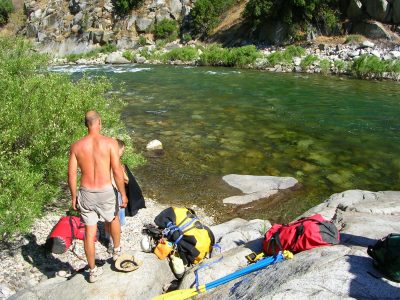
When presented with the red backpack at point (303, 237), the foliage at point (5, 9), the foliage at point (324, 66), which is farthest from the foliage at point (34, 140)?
the foliage at point (5, 9)

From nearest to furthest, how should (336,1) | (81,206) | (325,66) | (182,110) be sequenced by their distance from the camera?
(81,206) → (182,110) → (325,66) → (336,1)

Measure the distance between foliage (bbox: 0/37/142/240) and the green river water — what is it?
221cm

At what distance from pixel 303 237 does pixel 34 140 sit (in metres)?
4.56

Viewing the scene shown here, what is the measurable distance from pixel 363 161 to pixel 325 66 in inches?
738

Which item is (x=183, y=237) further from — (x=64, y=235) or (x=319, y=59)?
(x=319, y=59)

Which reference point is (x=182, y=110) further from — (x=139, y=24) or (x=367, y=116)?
(x=139, y=24)

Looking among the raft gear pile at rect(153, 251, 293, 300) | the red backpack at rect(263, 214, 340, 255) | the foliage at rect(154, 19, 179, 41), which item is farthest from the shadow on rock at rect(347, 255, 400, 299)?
the foliage at rect(154, 19, 179, 41)

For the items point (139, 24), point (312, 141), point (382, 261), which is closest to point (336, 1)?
point (139, 24)

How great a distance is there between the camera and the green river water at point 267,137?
378 inches

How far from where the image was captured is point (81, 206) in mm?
5242

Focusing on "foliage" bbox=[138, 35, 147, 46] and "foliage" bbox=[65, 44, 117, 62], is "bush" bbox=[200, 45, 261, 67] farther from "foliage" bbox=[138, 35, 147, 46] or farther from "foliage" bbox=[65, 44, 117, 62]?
"foliage" bbox=[138, 35, 147, 46]

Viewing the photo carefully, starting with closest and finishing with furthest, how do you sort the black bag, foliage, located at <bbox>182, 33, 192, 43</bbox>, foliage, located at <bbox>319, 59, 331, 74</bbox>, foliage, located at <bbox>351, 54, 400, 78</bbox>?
the black bag → foliage, located at <bbox>351, 54, 400, 78</bbox> → foliage, located at <bbox>319, 59, 331, 74</bbox> → foliage, located at <bbox>182, 33, 192, 43</bbox>

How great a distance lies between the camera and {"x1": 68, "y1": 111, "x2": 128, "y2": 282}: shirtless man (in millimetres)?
5051

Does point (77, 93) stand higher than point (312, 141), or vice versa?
point (77, 93)
